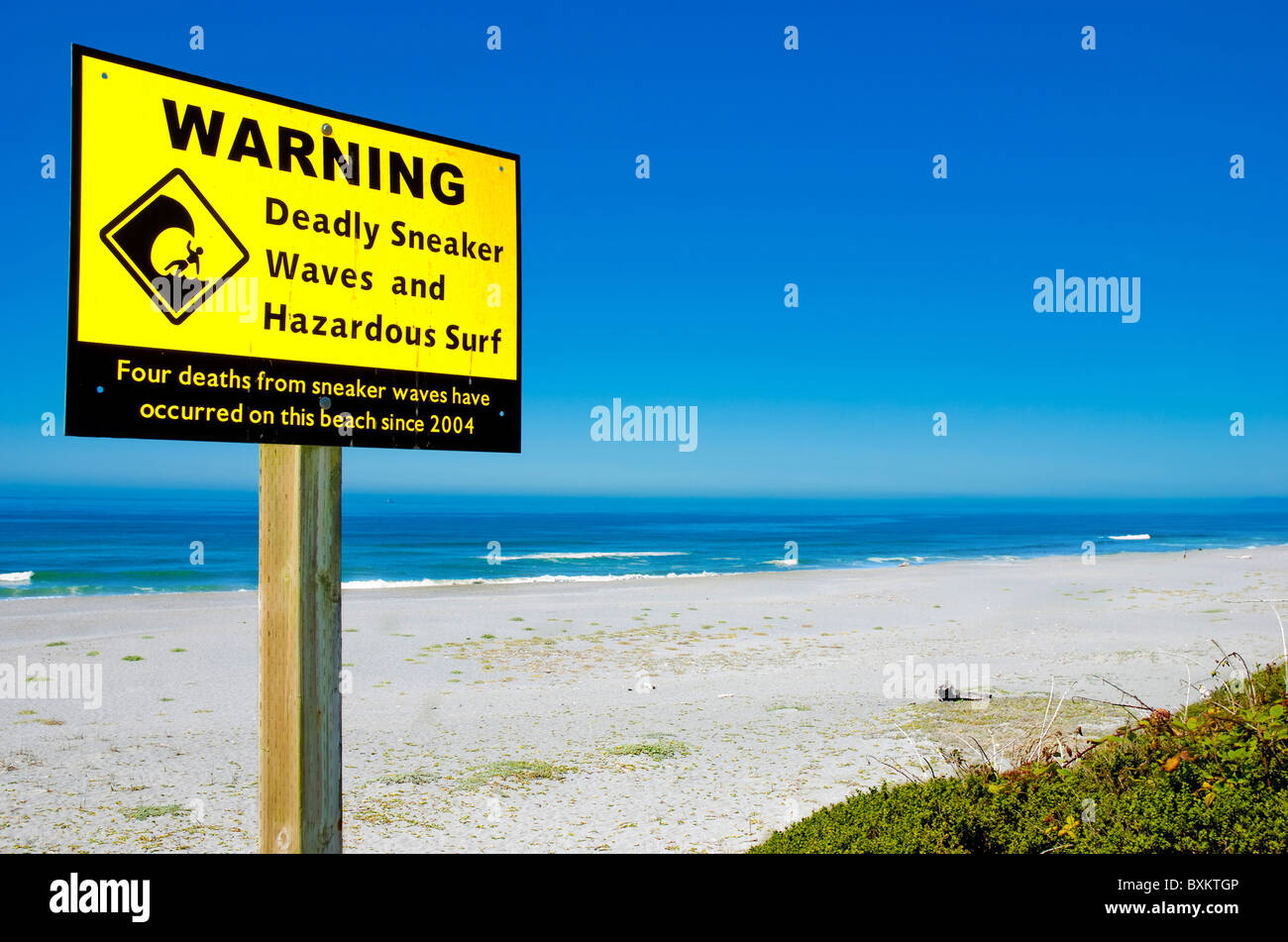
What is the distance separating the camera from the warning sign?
284 centimetres

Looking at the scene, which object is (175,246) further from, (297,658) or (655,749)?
(655,749)

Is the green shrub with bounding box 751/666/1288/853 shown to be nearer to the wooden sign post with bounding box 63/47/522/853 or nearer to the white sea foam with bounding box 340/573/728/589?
the wooden sign post with bounding box 63/47/522/853

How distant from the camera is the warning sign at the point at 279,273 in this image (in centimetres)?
284

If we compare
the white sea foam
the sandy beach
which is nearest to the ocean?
the white sea foam

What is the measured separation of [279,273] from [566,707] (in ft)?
27.1

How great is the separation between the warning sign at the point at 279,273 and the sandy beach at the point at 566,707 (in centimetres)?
388

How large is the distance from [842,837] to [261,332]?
332 cm

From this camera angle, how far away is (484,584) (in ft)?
93.4

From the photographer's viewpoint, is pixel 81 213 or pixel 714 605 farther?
pixel 714 605

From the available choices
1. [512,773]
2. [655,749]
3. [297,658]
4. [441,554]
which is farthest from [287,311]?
[441,554]

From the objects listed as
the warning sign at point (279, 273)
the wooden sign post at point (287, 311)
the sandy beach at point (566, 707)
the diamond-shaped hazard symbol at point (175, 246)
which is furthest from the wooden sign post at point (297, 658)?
the sandy beach at point (566, 707)

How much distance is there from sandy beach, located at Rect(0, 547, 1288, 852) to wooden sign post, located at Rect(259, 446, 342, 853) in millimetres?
2979
